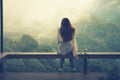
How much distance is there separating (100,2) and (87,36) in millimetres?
1818

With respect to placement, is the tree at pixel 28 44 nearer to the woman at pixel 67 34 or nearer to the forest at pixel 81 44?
the forest at pixel 81 44

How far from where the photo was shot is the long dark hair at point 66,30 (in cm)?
880

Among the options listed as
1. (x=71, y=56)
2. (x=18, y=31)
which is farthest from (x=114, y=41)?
(x=71, y=56)

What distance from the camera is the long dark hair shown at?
880cm

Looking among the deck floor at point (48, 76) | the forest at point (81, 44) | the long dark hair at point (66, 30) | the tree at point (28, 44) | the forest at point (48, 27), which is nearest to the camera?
the deck floor at point (48, 76)

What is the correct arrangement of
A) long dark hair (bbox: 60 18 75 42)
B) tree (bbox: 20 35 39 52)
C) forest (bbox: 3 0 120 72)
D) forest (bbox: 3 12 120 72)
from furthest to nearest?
forest (bbox: 3 0 120 72)
tree (bbox: 20 35 39 52)
forest (bbox: 3 12 120 72)
long dark hair (bbox: 60 18 75 42)

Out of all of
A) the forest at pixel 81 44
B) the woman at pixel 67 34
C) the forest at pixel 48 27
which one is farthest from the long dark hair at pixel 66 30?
the forest at pixel 48 27

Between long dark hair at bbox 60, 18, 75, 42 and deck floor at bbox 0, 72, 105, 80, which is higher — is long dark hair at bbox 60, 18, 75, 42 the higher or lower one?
the higher one

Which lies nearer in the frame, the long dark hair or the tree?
the long dark hair

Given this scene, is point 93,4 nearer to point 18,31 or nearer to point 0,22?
point 18,31

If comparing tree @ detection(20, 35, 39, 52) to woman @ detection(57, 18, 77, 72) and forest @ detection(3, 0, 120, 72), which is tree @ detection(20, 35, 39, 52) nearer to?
forest @ detection(3, 0, 120, 72)

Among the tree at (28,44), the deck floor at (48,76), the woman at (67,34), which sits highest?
the woman at (67,34)

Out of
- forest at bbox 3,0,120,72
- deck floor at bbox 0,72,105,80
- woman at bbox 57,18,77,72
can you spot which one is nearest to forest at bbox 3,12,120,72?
forest at bbox 3,0,120,72

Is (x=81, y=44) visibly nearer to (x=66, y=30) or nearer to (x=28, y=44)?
(x=28, y=44)
